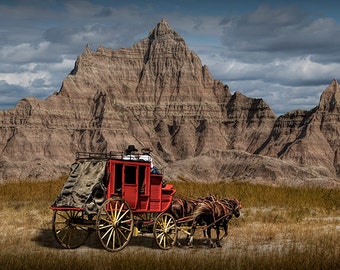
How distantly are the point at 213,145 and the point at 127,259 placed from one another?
464ft

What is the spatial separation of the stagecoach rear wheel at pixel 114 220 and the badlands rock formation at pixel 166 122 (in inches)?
3888

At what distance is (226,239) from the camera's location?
1677cm

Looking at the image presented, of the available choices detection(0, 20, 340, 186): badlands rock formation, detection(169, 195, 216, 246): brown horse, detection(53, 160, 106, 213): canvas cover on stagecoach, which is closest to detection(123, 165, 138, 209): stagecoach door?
detection(53, 160, 106, 213): canvas cover on stagecoach

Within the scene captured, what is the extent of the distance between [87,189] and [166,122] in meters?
150

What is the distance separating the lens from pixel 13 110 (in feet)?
496

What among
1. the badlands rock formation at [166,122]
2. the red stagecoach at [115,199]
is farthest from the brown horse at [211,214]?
the badlands rock formation at [166,122]

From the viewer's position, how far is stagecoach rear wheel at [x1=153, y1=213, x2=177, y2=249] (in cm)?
1499

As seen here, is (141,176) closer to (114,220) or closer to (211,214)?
(114,220)

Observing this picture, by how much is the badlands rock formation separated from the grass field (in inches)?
3470

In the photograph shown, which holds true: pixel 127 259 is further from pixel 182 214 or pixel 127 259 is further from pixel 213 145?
pixel 213 145

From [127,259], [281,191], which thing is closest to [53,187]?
[281,191]

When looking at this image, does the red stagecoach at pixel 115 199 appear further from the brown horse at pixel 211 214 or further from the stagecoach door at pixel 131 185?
the brown horse at pixel 211 214

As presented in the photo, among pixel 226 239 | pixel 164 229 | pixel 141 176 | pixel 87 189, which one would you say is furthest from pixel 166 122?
pixel 87 189

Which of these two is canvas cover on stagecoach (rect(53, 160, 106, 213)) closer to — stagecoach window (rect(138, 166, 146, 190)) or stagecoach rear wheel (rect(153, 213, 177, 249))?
stagecoach window (rect(138, 166, 146, 190))
